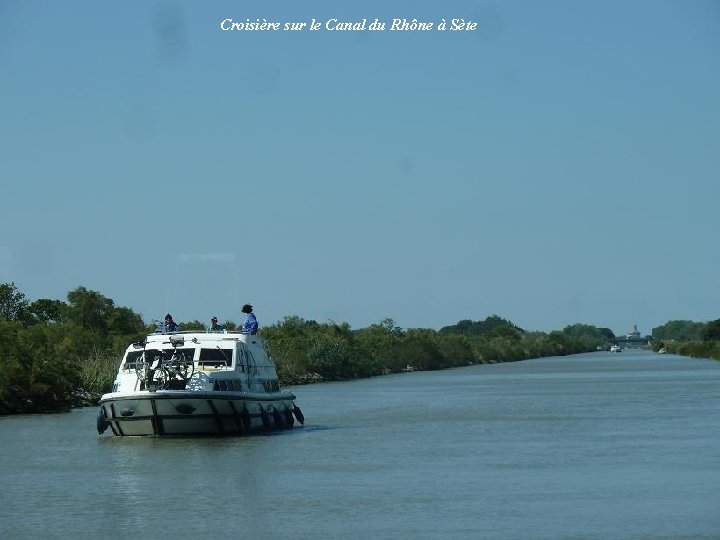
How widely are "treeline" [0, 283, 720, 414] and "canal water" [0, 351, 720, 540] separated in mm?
3306

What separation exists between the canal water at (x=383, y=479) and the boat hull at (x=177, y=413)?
49cm

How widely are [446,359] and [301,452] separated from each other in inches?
4759

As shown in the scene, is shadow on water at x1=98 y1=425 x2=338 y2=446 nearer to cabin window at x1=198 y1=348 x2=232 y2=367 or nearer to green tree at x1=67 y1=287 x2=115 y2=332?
Result: cabin window at x1=198 y1=348 x2=232 y2=367

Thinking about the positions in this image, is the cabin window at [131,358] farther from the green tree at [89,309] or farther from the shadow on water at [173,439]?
the green tree at [89,309]

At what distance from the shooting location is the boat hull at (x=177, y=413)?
39.3 meters

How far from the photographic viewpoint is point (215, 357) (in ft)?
136

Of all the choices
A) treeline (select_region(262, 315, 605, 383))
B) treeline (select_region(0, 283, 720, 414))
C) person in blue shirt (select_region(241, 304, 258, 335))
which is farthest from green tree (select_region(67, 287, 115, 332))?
person in blue shirt (select_region(241, 304, 258, 335))

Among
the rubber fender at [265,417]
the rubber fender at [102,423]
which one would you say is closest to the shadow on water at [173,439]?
the rubber fender at [102,423]

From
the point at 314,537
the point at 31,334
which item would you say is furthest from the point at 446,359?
the point at 314,537

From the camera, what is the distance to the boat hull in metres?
39.3

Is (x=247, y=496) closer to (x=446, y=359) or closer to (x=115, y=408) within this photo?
(x=115, y=408)

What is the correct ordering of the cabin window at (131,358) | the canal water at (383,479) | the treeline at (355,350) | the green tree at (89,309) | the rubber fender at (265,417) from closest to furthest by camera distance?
1. the canal water at (383,479)
2. the cabin window at (131,358)
3. the rubber fender at (265,417)
4. the green tree at (89,309)
5. the treeline at (355,350)

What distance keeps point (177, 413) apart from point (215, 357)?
103 inches

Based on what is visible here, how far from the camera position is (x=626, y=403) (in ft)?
200
